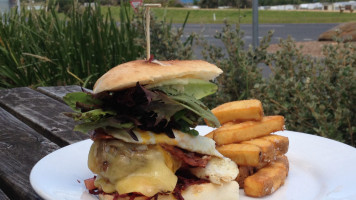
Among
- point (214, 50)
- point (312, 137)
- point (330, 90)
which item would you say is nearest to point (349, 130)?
point (330, 90)

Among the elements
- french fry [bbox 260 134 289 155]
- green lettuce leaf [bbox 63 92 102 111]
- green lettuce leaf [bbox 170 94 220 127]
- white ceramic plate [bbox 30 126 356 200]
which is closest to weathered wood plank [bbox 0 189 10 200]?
white ceramic plate [bbox 30 126 356 200]

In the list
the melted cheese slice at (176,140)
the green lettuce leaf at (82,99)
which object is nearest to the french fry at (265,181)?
the melted cheese slice at (176,140)

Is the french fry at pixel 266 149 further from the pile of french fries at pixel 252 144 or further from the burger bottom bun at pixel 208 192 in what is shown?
the burger bottom bun at pixel 208 192

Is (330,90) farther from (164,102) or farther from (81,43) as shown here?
(81,43)

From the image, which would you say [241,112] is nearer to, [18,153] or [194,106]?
[194,106]

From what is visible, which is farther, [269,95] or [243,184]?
[269,95]

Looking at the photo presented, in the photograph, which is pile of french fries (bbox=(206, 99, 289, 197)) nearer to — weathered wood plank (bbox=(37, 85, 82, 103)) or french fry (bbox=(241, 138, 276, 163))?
A: french fry (bbox=(241, 138, 276, 163))
